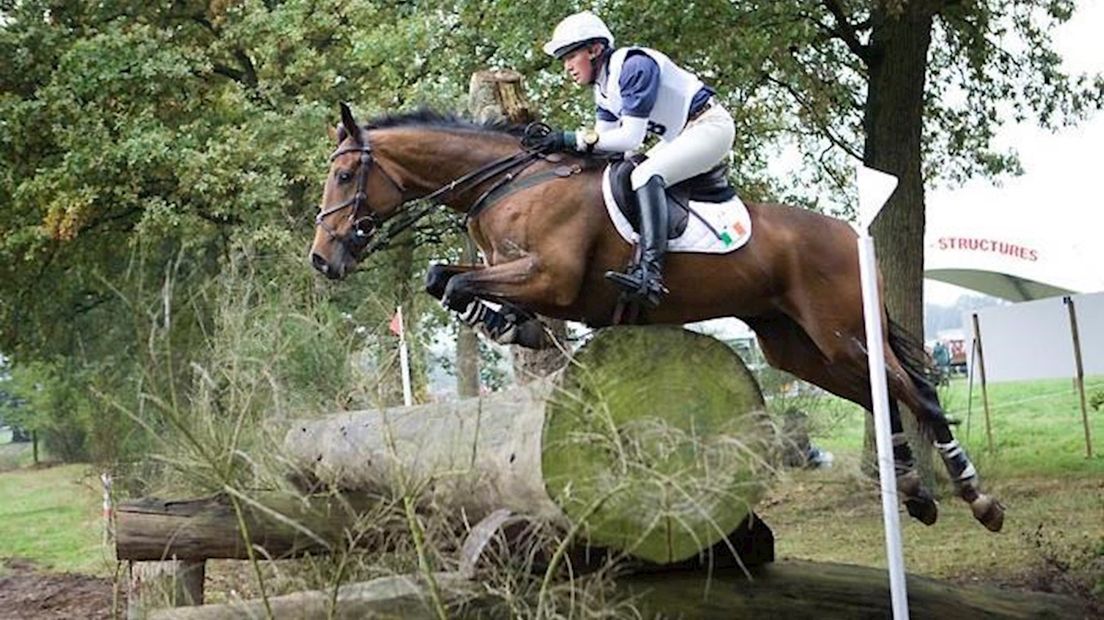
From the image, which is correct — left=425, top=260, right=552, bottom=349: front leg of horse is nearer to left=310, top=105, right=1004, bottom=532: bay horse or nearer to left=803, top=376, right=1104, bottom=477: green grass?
left=310, top=105, right=1004, bottom=532: bay horse

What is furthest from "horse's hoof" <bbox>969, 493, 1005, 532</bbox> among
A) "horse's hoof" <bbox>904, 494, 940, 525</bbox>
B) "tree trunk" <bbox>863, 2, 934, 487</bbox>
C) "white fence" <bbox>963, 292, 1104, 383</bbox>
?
"white fence" <bbox>963, 292, 1104, 383</bbox>

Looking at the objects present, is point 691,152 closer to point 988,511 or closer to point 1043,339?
point 988,511

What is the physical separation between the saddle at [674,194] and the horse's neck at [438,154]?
55cm

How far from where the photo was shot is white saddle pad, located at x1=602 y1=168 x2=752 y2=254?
17.5 feet

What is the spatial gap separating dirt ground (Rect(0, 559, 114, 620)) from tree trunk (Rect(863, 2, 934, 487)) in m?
6.02

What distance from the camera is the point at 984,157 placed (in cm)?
1498

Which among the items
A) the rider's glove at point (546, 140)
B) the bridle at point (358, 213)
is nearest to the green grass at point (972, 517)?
the rider's glove at point (546, 140)

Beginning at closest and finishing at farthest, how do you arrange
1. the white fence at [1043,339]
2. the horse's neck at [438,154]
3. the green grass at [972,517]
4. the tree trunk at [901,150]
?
1. the horse's neck at [438,154]
2. the green grass at [972,517]
3. the tree trunk at [901,150]
4. the white fence at [1043,339]

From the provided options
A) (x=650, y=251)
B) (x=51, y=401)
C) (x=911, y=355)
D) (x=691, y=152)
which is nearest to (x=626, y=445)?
(x=650, y=251)

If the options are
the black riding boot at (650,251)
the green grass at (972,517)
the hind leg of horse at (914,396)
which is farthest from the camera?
the green grass at (972,517)

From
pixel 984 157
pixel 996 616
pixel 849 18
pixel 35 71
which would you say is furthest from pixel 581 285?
pixel 35 71

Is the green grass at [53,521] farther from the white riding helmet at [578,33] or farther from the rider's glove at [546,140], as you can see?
the white riding helmet at [578,33]

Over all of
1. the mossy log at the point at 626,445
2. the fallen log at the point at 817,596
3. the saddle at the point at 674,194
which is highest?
the saddle at the point at 674,194

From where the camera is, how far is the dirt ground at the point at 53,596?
30.5 ft
